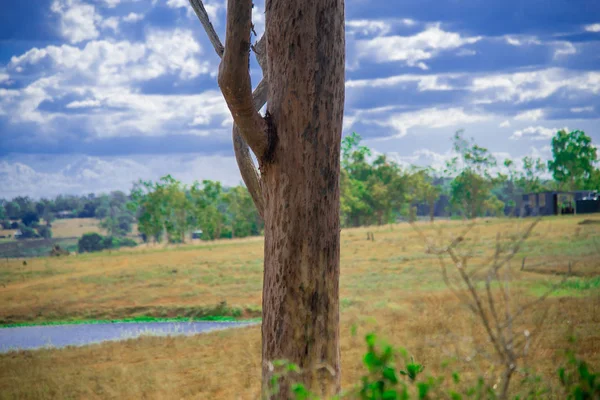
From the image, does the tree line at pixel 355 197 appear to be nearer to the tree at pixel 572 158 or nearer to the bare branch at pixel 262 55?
the tree at pixel 572 158

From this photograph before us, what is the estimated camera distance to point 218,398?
713 centimetres

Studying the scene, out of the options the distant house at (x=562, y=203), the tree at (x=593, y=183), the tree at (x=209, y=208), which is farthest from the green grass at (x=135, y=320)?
the tree at (x=593, y=183)

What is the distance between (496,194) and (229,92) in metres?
43.2

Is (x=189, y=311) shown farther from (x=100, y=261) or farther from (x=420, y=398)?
(x=420, y=398)

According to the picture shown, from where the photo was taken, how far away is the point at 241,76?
10.6 feet

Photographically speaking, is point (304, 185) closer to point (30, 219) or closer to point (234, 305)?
point (234, 305)

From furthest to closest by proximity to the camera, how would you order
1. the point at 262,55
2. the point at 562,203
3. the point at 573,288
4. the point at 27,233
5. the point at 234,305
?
the point at 562,203 → the point at 27,233 → the point at 234,305 → the point at 573,288 → the point at 262,55

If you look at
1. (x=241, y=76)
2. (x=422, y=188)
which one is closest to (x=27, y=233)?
(x=241, y=76)

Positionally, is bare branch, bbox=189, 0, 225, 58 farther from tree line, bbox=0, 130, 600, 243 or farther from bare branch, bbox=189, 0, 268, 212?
tree line, bbox=0, 130, 600, 243

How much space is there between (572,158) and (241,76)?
109ft

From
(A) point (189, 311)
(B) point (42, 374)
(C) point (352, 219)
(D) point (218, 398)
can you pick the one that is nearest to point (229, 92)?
(D) point (218, 398)

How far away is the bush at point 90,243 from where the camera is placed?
1082 inches

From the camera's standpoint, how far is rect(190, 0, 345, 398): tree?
129 inches

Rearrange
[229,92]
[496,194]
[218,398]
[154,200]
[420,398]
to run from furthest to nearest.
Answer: [496,194] < [154,200] < [218,398] < [229,92] < [420,398]
